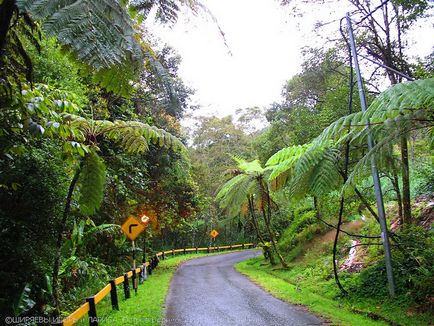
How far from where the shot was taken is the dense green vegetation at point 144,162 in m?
2.44

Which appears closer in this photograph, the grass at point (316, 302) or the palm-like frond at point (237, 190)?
the grass at point (316, 302)

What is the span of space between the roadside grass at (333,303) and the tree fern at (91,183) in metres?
4.41

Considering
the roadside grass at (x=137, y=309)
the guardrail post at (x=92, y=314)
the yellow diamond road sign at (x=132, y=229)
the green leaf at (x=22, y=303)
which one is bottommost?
the roadside grass at (x=137, y=309)

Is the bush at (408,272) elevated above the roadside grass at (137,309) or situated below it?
above

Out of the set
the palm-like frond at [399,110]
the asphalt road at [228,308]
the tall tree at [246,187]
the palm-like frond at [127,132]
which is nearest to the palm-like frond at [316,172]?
the palm-like frond at [399,110]

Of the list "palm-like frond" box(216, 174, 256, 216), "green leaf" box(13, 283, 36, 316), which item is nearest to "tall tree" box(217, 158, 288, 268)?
"palm-like frond" box(216, 174, 256, 216)

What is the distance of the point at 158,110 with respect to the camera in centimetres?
1427

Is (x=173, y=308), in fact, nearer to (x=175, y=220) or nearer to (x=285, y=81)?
(x=175, y=220)

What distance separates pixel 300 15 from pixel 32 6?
7.42m

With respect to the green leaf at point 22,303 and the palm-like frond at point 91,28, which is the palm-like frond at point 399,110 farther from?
the green leaf at point 22,303

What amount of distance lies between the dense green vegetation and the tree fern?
0.02 meters

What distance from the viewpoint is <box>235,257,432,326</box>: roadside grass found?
232 inches

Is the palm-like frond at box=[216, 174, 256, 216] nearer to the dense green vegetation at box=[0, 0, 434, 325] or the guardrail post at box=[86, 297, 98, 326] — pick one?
the dense green vegetation at box=[0, 0, 434, 325]

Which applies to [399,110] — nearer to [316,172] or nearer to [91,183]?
[316,172]
